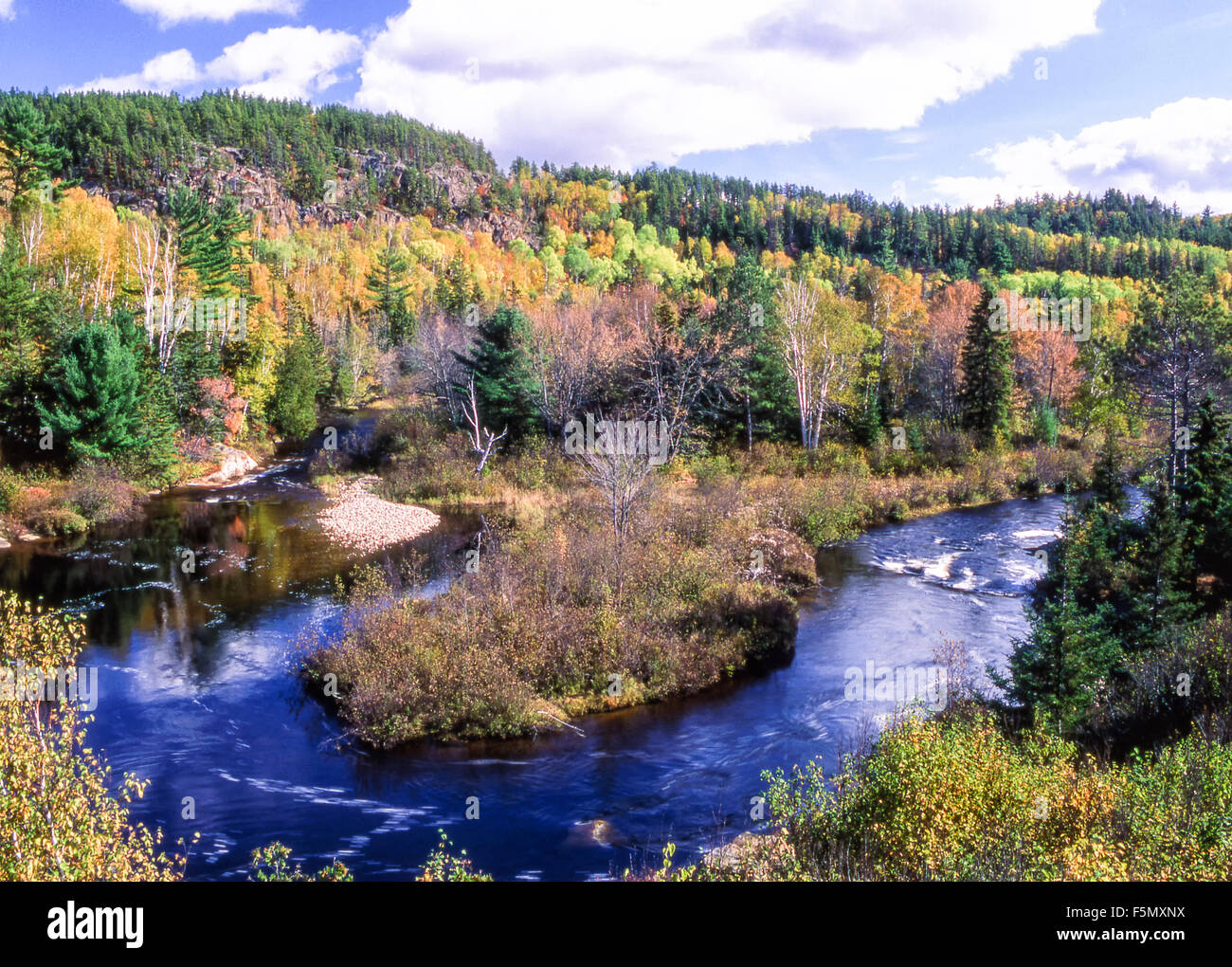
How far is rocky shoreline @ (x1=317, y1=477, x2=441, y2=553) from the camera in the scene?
3766 cm

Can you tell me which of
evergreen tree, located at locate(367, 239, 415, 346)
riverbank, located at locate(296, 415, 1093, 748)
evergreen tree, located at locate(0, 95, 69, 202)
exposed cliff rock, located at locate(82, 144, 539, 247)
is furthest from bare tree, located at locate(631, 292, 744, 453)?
exposed cliff rock, located at locate(82, 144, 539, 247)

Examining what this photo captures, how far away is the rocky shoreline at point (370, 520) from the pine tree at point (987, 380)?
32.7 meters

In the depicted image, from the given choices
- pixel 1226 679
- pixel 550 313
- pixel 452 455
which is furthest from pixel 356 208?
pixel 1226 679

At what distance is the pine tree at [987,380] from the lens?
5222cm

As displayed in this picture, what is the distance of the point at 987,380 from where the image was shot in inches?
2066

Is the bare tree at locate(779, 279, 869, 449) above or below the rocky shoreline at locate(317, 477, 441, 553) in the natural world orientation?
above

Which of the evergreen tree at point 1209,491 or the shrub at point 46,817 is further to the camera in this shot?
the evergreen tree at point 1209,491

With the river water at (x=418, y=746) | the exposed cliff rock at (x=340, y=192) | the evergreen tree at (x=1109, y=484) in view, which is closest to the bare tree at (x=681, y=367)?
the river water at (x=418, y=746)

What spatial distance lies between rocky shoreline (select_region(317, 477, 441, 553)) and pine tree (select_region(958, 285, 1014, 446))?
3268 centimetres

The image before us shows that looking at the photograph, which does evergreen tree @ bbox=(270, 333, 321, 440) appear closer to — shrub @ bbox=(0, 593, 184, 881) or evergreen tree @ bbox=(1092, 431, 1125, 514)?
evergreen tree @ bbox=(1092, 431, 1125, 514)

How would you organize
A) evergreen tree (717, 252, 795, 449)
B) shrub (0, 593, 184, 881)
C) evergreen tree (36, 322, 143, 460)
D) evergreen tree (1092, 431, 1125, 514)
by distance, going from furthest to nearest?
evergreen tree (717, 252, 795, 449) < evergreen tree (36, 322, 143, 460) < evergreen tree (1092, 431, 1125, 514) < shrub (0, 593, 184, 881)

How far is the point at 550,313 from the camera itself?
224 feet

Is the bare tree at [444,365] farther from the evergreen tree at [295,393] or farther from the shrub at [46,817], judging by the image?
the shrub at [46,817]
